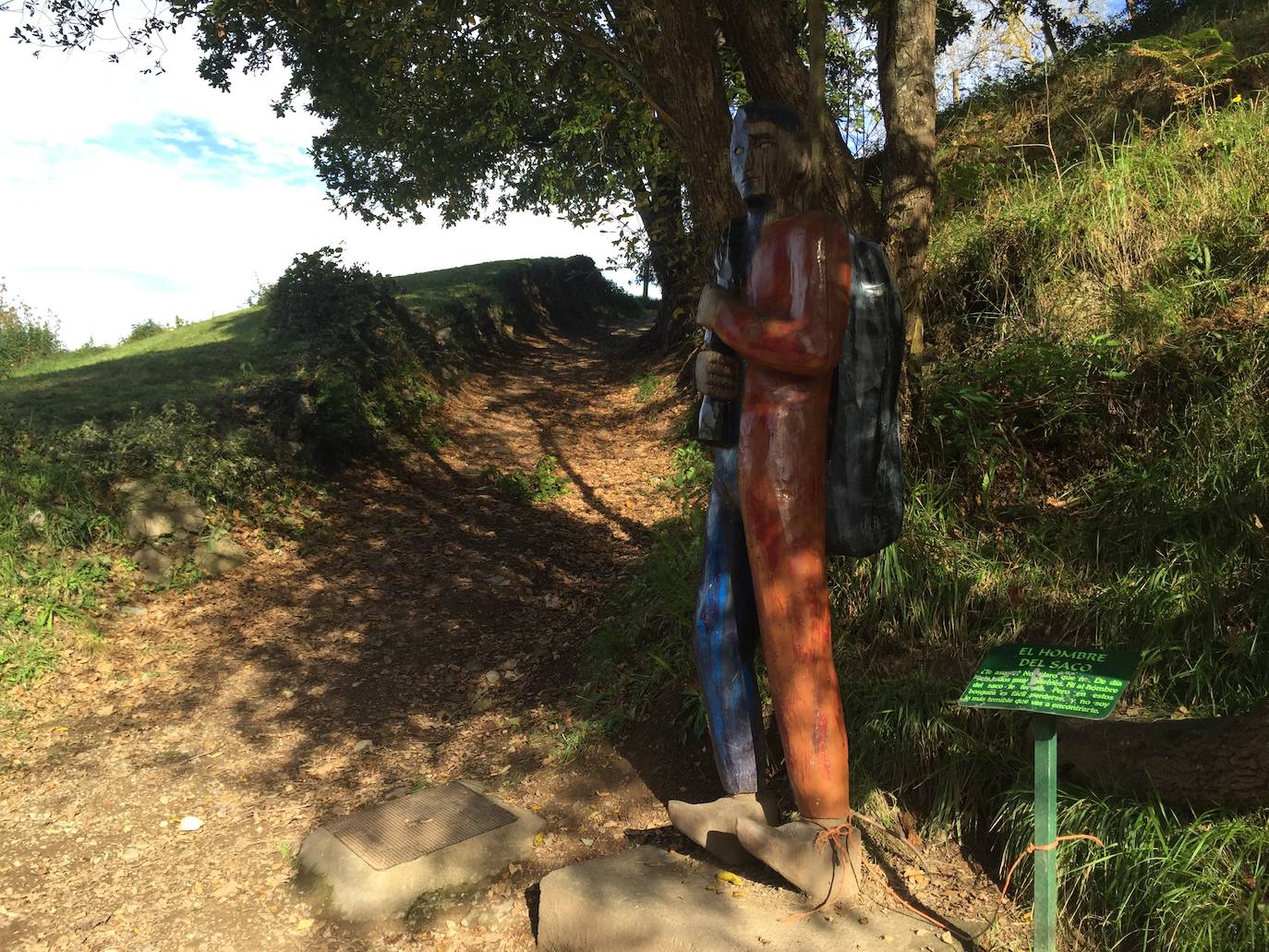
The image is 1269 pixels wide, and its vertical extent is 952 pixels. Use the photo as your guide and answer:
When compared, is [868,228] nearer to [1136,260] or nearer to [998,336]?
[998,336]

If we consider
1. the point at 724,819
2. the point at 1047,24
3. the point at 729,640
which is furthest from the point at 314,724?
the point at 1047,24

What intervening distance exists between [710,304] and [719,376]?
0.89ft

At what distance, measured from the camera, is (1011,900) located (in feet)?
11.6

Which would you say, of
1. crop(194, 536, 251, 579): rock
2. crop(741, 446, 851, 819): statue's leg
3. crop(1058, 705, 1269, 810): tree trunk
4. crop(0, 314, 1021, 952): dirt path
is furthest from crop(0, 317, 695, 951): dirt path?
crop(1058, 705, 1269, 810): tree trunk

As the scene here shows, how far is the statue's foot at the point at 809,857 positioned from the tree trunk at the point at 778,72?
3.18 metres

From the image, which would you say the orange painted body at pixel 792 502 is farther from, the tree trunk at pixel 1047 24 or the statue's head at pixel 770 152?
the tree trunk at pixel 1047 24

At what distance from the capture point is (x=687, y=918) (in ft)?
10.6

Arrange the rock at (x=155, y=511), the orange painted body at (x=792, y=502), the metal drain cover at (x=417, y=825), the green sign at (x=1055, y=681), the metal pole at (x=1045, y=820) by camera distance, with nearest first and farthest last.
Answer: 1. the green sign at (x=1055, y=681)
2. the metal pole at (x=1045, y=820)
3. the orange painted body at (x=792, y=502)
4. the metal drain cover at (x=417, y=825)
5. the rock at (x=155, y=511)

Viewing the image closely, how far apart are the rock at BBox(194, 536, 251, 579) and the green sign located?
644 cm

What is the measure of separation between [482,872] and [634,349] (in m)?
13.6

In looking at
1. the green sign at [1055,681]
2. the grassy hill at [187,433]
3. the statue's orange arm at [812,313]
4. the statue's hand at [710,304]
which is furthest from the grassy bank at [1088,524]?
the grassy hill at [187,433]

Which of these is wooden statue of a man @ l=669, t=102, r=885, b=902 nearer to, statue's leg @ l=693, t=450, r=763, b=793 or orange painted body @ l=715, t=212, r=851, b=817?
orange painted body @ l=715, t=212, r=851, b=817

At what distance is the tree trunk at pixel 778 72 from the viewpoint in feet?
16.0

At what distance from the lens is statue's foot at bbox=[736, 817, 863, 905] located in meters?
3.30
